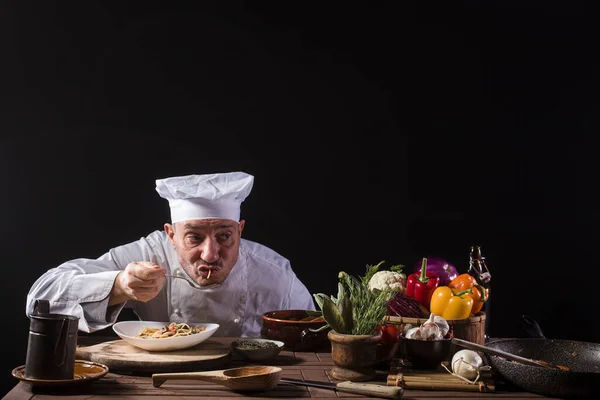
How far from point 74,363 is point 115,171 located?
7.34 feet

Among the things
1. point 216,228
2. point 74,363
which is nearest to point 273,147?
point 216,228

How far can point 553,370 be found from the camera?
2.25 metres

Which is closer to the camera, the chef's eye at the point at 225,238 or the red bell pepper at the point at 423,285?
the red bell pepper at the point at 423,285

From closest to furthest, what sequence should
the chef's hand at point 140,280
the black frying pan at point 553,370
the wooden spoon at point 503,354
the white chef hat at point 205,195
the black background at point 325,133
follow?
the black frying pan at point 553,370, the wooden spoon at point 503,354, the chef's hand at point 140,280, the white chef hat at point 205,195, the black background at point 325,133

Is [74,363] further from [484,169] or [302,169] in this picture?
[484,169]

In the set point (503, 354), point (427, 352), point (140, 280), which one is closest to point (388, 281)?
point (427, 352)

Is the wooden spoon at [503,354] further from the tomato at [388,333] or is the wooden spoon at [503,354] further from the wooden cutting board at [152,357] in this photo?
the wooden cutting board at [152,357]

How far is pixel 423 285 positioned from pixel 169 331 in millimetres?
1050

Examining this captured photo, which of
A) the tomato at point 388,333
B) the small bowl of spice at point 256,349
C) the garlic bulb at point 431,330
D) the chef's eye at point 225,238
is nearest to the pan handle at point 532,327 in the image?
the garlic bulb at point 431,330

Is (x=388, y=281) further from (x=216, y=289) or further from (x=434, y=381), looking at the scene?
(x=216, y=289)

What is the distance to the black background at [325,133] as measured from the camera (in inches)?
172

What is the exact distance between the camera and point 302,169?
4.64 meters

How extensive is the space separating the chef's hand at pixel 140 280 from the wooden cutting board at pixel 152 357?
0.80 ft

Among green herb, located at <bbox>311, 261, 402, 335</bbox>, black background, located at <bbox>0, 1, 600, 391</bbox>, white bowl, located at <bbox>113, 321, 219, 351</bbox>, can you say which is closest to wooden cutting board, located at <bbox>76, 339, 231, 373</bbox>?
white bowl, located at <bbox>113, 321, 219, 351</bbox>
